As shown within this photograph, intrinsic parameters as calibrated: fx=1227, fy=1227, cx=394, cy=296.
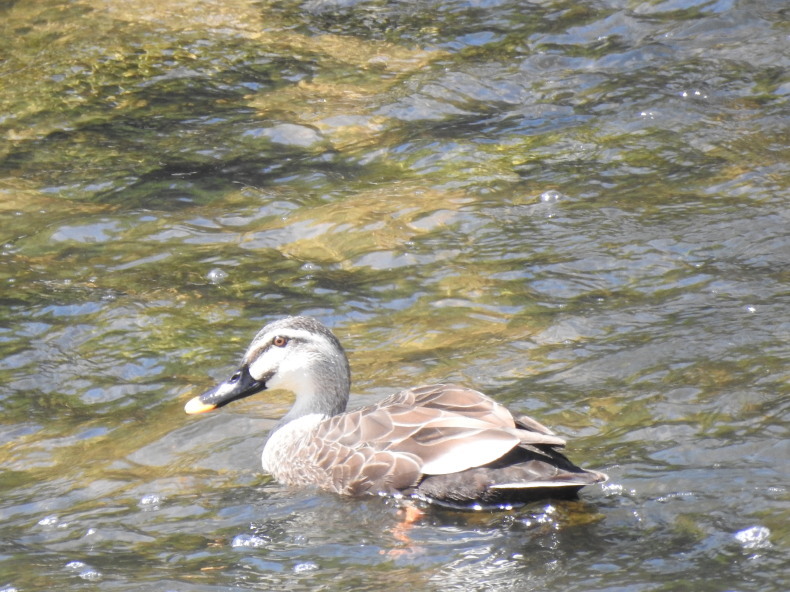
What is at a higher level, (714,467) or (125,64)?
(125,64)

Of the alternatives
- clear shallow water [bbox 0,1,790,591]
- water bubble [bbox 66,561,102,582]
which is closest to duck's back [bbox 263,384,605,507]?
clear shallow water [bbox 0,1,790,591]

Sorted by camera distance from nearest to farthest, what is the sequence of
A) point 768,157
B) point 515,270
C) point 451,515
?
point 451,515 < point 515,270 < point 768,157

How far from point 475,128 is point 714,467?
5.61 metres

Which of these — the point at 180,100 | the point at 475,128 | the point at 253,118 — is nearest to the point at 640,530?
the point at 475,128

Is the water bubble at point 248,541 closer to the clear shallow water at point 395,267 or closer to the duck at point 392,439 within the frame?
the clear shallow water at point 395,267

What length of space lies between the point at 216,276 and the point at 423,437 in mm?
3280

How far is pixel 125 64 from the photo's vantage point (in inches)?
496

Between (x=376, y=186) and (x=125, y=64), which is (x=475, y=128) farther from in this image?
(x=125, y=64)

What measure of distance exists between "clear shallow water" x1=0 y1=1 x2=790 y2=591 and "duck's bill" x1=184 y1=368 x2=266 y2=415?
0.28 m

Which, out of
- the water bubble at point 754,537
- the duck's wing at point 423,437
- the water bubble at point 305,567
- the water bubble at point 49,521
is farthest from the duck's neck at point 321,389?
the water bubble at point 754,537

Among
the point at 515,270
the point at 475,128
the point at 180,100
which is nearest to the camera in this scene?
the point at 515,270

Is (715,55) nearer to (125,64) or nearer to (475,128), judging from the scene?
(475,128)

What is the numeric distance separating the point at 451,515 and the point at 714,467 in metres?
1.31

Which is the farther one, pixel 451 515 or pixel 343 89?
pixel 343 89
